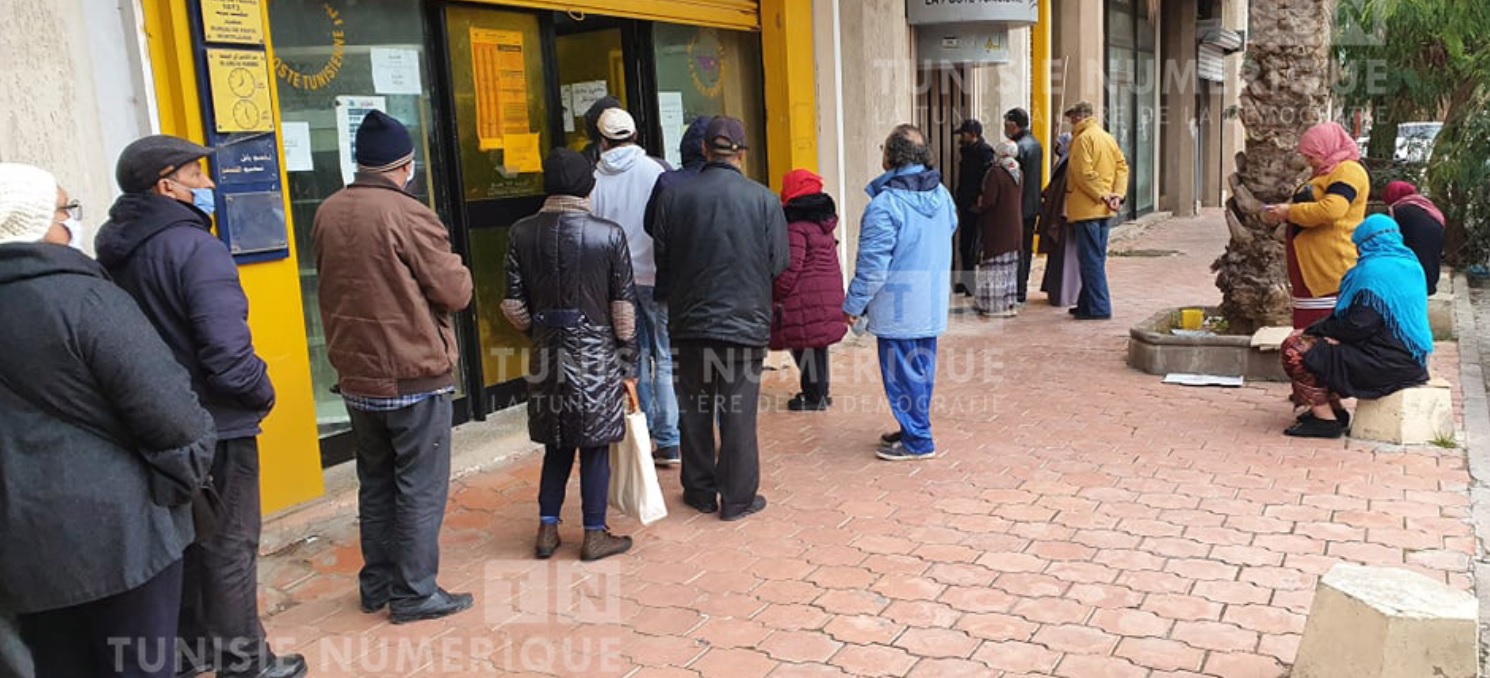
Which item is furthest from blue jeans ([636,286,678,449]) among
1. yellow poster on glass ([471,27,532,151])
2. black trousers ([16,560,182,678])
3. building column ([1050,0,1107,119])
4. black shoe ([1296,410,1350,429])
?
building column ([1050,0,1107,119])

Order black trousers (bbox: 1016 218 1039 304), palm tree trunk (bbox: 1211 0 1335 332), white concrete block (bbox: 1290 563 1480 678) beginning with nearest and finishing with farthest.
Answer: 1. white concrete block (bbox: 1290 563 1480 678)
2. palm tree trunk (bbox: 1211 0 1335 332)
3. black trousers (bbox: 1016 218 1039 304)

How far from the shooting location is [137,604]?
2.68m

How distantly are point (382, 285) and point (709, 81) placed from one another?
16.4ft

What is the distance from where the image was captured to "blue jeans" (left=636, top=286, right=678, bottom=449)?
5.75m

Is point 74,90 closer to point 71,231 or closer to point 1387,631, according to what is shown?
point 71,231

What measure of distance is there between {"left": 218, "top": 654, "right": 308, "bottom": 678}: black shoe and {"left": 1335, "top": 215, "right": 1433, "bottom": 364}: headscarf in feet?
16.7

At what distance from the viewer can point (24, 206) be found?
2.57 m

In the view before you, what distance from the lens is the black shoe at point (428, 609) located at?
4.05m

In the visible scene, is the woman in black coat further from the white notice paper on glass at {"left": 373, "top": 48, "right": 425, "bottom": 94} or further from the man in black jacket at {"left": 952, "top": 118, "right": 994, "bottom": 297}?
the man in black jacket at {"left": 952, "top": 118, "right": 994, "bottom": 297}

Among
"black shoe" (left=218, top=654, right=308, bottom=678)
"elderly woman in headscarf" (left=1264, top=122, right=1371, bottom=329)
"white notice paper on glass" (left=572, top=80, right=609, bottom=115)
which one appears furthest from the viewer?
"white notice paper on glass" (left=572, top=80, right=609, bottom=115)

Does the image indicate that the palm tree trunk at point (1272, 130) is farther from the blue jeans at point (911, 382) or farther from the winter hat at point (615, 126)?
the winter hat at point (615, 126)

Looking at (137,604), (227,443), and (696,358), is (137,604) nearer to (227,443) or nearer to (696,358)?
(227,443)

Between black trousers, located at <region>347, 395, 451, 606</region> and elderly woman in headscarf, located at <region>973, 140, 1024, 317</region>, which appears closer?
black trousers, located at <region>347, 395, 451, 606</region>

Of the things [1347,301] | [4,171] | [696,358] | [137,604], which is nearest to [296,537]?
[696,358]
